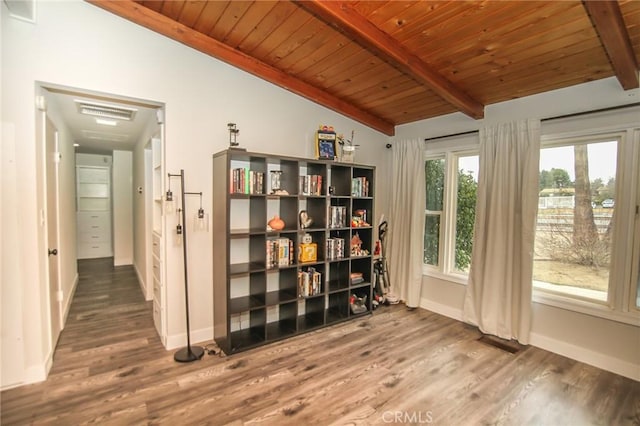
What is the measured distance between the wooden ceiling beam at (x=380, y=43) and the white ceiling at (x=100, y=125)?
1.75 metres

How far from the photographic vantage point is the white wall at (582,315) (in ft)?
8.21

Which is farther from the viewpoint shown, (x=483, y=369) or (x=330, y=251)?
(x=330, y=251)

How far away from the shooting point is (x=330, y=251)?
3.48 m

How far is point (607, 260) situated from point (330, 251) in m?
2.60

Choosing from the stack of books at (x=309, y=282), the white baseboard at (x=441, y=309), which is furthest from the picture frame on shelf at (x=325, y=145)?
the white baseboard at (x=441, y=309)

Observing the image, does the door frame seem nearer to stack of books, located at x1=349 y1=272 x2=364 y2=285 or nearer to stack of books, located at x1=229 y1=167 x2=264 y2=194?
stack of books, located at x1=229 y1=167 x2=264 y2=194

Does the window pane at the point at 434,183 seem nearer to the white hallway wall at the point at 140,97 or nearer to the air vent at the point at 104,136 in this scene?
the white hallway wall at the point at 140,97

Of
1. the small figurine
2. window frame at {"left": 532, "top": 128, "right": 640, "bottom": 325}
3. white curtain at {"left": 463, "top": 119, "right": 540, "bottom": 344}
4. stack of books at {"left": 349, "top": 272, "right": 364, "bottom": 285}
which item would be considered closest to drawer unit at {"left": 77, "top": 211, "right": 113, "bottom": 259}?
the small figurine

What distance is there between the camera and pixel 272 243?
3047 mm

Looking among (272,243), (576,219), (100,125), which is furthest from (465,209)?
(100,125)

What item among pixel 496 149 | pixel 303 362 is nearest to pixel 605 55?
pixel 496 149

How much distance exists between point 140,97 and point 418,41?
2404 mm

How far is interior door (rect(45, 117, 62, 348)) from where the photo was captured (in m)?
2.65

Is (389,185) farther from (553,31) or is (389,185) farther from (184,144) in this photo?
(184,144)
